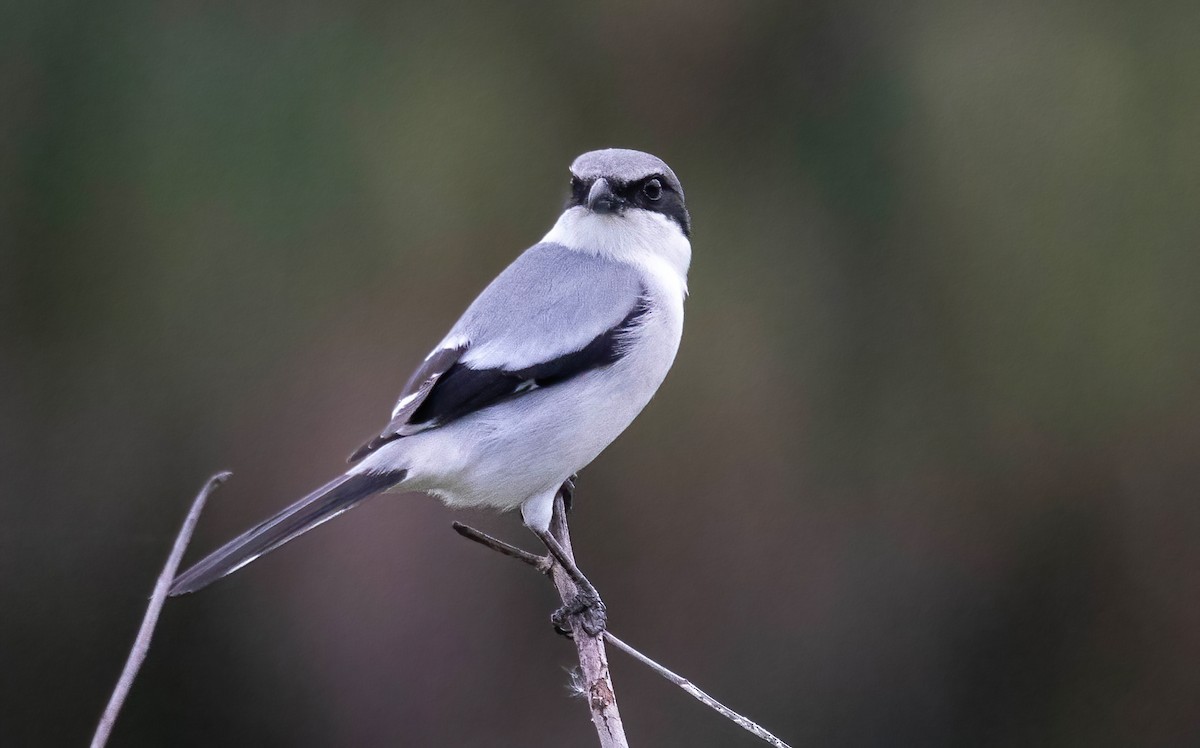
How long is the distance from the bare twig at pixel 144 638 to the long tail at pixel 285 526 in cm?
61

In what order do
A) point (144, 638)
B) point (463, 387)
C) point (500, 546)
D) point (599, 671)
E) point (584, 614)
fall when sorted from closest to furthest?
1. point (144, 638)
2. point (500, 546)
3. point (599, 671)
4. point (584, 614)
5. point (463, 387)

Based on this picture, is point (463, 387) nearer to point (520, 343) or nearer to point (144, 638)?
point (520, 343)

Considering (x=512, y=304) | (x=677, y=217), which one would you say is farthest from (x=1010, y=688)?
(x=512, y=304)

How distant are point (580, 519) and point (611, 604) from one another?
0.30m

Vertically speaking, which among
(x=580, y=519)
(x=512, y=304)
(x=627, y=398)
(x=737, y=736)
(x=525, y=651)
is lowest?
(x=737, y=736)

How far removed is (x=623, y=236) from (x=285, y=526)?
115cm

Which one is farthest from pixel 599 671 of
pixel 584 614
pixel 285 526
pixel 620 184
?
pixel 620 184

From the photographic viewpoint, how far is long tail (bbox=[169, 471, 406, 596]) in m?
2.02

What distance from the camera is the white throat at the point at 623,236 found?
2.94m

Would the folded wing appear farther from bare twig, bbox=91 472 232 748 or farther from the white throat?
bare twig, bbox=91 472 232 748

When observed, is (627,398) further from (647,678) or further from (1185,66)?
(1185,66)

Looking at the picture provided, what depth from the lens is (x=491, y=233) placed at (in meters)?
4.21

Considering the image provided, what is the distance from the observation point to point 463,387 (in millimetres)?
2566

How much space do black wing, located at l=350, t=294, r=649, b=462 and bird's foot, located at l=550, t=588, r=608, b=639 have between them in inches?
18.0
